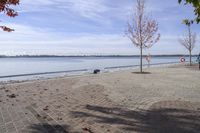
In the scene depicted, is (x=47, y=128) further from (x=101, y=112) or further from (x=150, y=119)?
(x=150, y=119)

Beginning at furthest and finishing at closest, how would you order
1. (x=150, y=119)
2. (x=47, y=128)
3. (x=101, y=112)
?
(x=101, y=112)
(x=150, y=119)
(x=47, y=128)

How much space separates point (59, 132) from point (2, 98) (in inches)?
217

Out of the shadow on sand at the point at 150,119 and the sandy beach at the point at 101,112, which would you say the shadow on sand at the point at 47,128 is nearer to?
the sandy beach at the point at 101,112

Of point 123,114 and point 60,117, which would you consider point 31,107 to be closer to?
point 60,117

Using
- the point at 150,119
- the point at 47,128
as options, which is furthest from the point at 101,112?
the point at 47,128

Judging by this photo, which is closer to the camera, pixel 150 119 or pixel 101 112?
pixel 150 119

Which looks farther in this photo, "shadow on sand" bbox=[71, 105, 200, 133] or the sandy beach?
the sandy beach

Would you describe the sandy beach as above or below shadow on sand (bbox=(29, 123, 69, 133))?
above

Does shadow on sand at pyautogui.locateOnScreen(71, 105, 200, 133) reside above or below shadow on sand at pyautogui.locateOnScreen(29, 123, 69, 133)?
above

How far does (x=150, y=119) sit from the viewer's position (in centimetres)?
794

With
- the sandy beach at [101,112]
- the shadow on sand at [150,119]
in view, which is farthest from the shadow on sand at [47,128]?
the shadow on sand at [150,119]

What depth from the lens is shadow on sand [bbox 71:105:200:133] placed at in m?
7.09

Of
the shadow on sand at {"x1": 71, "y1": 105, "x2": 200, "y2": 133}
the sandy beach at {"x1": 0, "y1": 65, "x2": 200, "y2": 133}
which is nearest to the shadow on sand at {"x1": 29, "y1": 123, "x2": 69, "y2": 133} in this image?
the sandy beach at {"x1": 0, "y1": 65, "x2": 200, "y2": 133}

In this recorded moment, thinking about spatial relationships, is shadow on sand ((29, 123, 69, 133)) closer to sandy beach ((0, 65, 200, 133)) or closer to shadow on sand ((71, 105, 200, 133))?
sandy beach ((0, 65, 200, 133))
